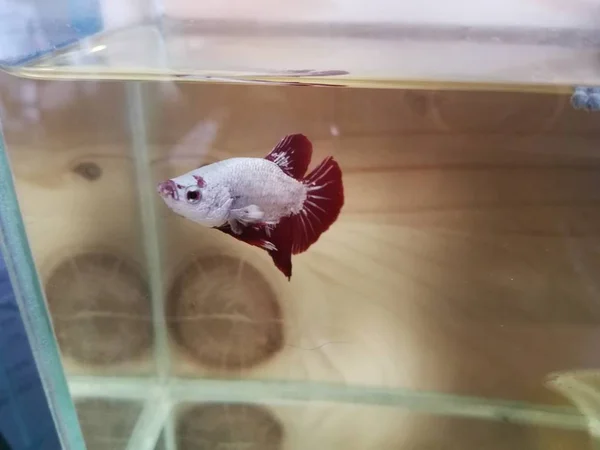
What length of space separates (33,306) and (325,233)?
1.08 ft

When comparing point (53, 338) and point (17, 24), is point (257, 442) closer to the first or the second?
point (53, 338)

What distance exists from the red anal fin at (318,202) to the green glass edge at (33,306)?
29 centimetres

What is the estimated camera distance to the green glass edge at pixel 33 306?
61 centimetres

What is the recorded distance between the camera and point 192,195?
0.48 metres

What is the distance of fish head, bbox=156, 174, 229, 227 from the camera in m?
0.47

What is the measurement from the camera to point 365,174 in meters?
0.69

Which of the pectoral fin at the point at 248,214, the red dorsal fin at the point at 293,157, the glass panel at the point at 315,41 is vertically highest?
the glass panel at the point at 315,41

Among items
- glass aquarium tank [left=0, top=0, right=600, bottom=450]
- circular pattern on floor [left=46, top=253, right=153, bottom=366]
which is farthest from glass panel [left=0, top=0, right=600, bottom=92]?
circular pattern on floor [left=46, top=253, right=153, bottom=366]

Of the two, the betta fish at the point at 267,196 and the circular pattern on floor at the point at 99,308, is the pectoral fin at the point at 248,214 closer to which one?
the betta fish at the point at 267,196

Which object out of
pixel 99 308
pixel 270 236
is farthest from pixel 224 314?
pixel 270 236

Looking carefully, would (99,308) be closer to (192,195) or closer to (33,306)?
(33,306)

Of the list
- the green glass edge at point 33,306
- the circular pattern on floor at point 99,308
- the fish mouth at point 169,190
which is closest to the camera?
the fish mouth at point 169,190

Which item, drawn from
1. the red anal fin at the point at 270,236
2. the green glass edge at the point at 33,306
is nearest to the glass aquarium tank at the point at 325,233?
the green glass edge at the point at 33,306

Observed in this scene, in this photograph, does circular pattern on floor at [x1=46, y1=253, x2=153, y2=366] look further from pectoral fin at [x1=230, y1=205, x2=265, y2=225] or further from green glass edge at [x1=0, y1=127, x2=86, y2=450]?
pectoral fin at [x1=230, y1=205, x2=265, y2=225]
